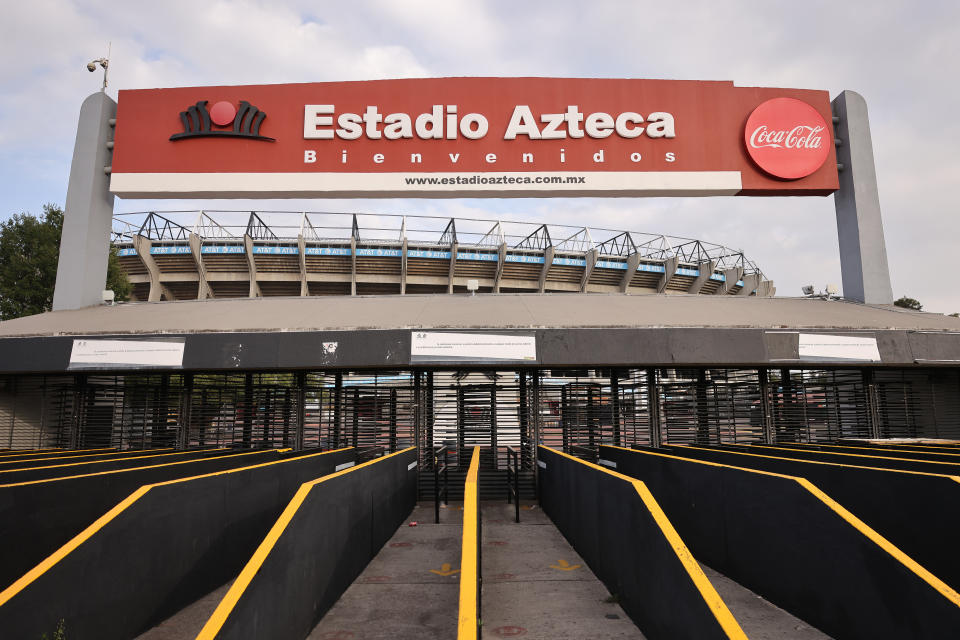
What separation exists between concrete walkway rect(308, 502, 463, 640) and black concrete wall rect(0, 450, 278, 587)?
2322 millimetres

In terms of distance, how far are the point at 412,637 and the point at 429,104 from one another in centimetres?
1524

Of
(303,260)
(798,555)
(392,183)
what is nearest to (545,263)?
(303,260)

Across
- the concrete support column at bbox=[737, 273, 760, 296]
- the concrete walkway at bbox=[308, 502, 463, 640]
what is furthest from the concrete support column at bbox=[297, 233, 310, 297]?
the concrete support column at bbox=[737, 273, 760, 296]

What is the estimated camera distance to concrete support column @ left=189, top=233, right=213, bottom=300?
36.1 metres

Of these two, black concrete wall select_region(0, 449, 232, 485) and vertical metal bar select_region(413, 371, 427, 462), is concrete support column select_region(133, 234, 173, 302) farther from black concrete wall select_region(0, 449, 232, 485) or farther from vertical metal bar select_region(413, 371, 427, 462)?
black concrete wall select_region(0, 449, 232, 485)

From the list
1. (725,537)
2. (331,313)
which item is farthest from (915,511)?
(331,313)

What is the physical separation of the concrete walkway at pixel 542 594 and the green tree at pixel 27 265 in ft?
78.1

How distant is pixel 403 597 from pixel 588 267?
36.3 metres

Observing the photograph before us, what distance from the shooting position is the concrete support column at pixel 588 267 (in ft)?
131

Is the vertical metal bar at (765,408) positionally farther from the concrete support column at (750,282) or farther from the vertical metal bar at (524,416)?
the concrete support column at (750,282)

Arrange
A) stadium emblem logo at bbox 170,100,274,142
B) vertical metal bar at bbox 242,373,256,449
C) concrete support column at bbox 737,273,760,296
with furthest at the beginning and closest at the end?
concrete support column at bbox 737,273,760,296
stadium emblem logo at bbox 170,100,274,142
vertical metal bar at bbox 242,373,256,449

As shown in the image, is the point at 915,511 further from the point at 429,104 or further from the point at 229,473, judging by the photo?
the point at 429,104

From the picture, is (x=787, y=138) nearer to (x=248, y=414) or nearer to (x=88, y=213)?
(x=248, y=414)

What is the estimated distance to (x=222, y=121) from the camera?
1659 cm
